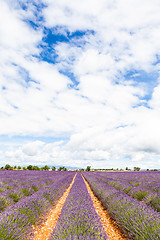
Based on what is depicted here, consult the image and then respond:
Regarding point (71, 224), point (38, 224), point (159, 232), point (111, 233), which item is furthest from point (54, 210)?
point (159, 232)

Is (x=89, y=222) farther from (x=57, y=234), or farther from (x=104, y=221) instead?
(x=104, y=221)

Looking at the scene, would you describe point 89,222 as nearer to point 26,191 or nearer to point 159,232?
point 159,232

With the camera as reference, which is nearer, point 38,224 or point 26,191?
point 38,224

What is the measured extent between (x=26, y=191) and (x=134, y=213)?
6.00 m

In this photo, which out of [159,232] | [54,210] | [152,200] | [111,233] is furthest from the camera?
[54,210]

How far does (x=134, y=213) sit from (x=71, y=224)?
5.87ft

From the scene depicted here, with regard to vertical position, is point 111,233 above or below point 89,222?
below

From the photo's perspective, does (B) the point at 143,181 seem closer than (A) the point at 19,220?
No

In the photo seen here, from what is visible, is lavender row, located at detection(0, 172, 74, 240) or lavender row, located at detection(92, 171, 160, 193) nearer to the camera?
lavender row, located at detection(0, 172, 74, 240)

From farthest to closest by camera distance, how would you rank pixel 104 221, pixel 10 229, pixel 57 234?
pixel 104 221 < pixel 10 229 < pixel 57 234

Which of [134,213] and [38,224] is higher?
[134,213]

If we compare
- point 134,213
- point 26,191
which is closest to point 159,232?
point 134,213

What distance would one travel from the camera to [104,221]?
4930mm

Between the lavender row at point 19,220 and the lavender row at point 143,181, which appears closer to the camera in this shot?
the lavender row at point 19,220
